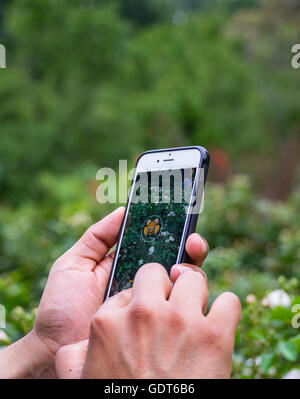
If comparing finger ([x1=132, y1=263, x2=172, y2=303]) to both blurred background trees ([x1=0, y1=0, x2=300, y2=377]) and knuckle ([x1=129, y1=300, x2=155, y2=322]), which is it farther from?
blurred background trees ([x1=0, y1=0, x2=300, y2=377])

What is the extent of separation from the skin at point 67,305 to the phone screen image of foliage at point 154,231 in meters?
0.07

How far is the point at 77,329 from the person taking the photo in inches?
45.1

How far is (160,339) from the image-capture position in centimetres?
79

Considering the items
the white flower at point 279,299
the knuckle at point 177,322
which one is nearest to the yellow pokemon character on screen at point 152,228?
the knuckle at point 177,322

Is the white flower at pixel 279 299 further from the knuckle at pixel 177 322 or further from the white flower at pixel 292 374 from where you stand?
Answer: the knuckle at pixel 177 322

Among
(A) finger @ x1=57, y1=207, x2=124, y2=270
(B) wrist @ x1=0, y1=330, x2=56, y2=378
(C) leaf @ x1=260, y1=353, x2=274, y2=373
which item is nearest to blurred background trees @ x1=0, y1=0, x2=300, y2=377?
(C) leaf @ x1=260, y1=353, x2=274, y2=373

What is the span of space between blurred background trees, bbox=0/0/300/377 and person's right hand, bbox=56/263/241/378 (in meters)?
0.46

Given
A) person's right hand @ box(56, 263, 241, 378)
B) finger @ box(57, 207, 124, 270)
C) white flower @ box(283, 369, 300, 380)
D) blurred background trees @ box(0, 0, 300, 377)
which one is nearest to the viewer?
person's right hand @ box(56, 263, 241, 378)

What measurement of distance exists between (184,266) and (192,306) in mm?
166

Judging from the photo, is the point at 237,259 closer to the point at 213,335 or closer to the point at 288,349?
the point at 288,349

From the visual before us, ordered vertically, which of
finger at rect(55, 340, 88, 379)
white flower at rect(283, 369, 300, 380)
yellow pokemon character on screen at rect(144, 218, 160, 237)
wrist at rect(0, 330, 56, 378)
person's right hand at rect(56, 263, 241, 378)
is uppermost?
yellow pokemon character on screen at rect(144, 218, 160, 237)

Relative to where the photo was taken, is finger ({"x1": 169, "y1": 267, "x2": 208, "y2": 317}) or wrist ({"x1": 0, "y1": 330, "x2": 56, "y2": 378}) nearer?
finger ({"x1": 169, "y1": 267, "x2": 208, "y2": 317})

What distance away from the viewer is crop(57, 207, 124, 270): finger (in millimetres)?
1202

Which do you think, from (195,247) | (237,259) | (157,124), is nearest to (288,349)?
(195,247)
